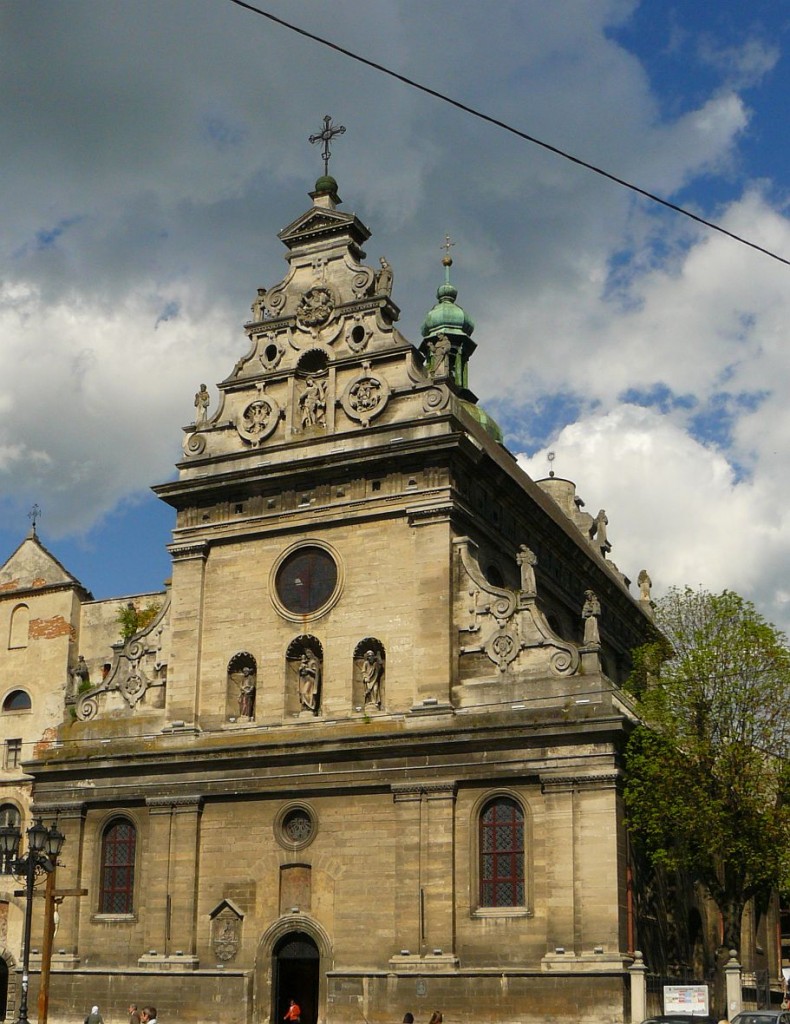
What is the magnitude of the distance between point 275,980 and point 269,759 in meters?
4.96

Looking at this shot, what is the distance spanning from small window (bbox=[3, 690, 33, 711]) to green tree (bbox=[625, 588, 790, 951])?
1996 cm

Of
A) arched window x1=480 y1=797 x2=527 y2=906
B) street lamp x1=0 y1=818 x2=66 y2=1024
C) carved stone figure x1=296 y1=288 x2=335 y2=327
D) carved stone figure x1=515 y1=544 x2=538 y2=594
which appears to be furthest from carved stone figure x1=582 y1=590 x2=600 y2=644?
street lamp x1=0 y1=818 x2=66 y2=1024

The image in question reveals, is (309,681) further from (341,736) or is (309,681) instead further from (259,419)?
(259,419)

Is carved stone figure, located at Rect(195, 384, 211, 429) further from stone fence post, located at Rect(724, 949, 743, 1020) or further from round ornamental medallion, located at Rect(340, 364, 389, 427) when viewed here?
stone fence post, located at Rect(724, 949, 743, 1020)

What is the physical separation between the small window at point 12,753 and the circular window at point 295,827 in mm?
12553

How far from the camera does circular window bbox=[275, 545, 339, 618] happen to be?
3403 centimetres

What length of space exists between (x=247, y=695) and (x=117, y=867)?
5.35m

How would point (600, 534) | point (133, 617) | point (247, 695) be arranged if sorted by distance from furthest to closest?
1. point (600, 534)
2. point (133, 617)
3. point (247, 695)

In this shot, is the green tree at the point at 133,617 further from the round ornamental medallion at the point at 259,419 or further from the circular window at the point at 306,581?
the circular window at the point at 306,581

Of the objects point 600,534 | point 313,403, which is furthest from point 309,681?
point 600,534

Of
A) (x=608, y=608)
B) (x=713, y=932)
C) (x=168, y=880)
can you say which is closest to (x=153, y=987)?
(x=168, y=880)

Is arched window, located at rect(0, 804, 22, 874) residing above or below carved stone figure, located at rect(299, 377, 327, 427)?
below

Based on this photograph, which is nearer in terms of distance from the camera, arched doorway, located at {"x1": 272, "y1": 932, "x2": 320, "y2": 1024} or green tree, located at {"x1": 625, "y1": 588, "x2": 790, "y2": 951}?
green tree, located at {"x1": 625, "y1": 588, "x2": 790, "y2": 951}

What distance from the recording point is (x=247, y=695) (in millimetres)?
34312
